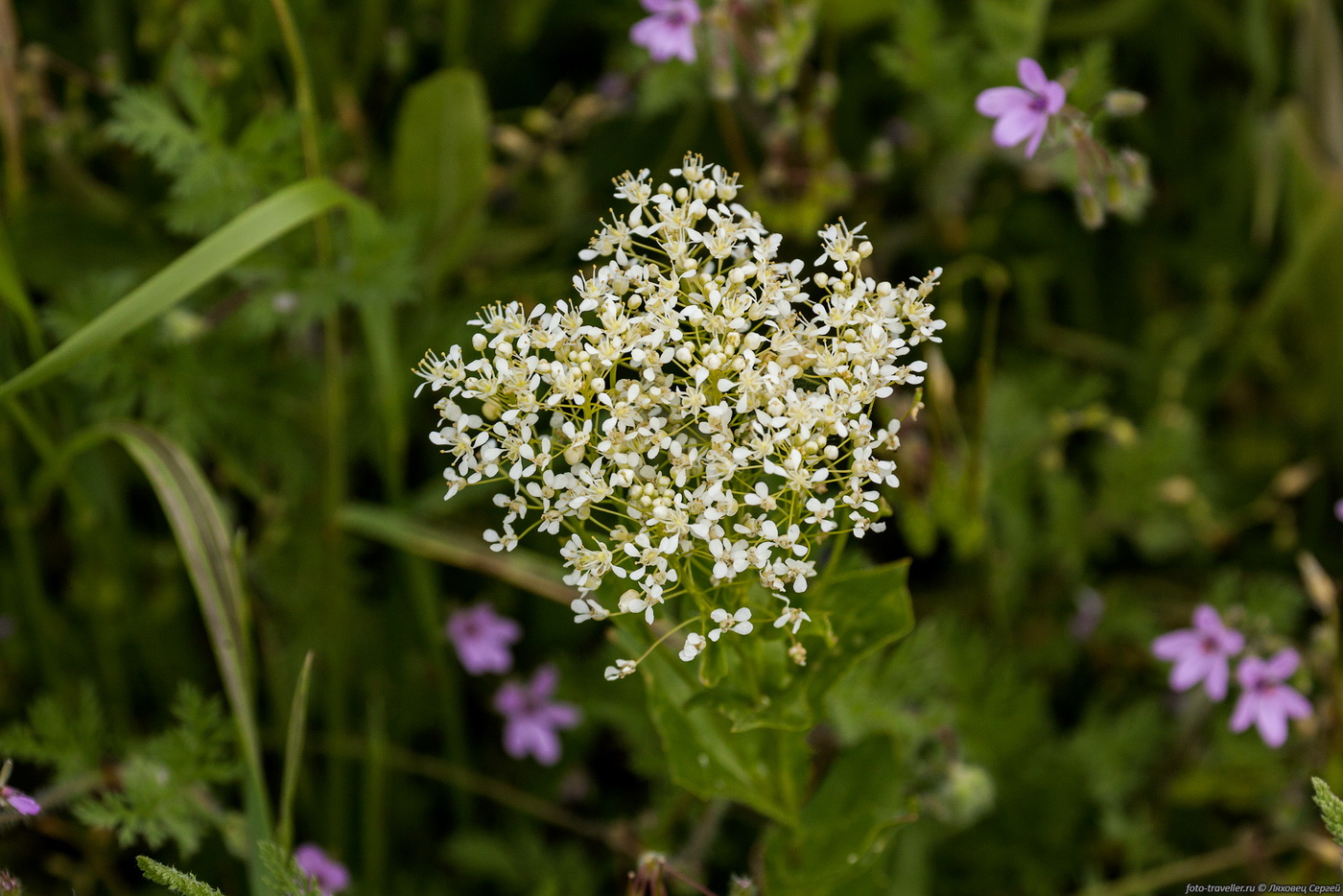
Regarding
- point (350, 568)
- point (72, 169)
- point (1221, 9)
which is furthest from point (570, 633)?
point (1221, 9)

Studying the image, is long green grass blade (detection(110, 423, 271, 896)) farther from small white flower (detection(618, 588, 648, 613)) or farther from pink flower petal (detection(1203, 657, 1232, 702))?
pink flower petal (detection(1203, 657, 1232, 702))

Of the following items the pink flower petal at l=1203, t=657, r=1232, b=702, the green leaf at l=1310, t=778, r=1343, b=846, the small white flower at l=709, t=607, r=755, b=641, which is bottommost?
the green leaf at l=1310, t=778, r=1343, b=846

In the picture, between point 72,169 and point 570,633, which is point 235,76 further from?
point 570,633

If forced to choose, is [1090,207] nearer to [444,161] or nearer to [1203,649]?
[1203,649]

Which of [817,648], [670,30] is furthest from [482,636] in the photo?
[670,30]

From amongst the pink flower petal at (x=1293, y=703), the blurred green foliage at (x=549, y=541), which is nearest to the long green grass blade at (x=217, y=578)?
the blurred green foliage at (x=549, y=541)

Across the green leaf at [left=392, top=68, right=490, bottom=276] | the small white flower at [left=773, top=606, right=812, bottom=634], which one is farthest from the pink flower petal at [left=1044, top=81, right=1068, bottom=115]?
the green leaf at [left=392, top=68, right=490, bottom=276]
